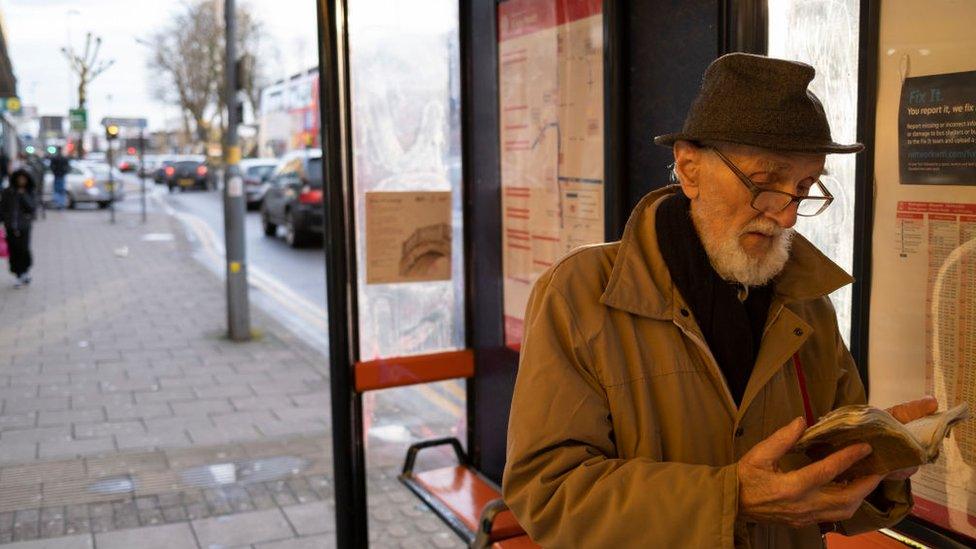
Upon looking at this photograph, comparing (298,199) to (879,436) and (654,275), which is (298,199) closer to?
(654,275)

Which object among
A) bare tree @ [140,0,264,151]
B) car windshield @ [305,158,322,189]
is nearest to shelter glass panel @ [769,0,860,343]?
car windshield @ [305,158,322,189]

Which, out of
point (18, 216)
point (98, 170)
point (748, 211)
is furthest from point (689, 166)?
point (98, 170)

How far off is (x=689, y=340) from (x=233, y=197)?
864 centimetres

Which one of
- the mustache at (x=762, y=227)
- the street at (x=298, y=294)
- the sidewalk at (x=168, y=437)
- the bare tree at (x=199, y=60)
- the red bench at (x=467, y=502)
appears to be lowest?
the sidewalk at (x=168, y=437)

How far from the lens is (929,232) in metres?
2.44

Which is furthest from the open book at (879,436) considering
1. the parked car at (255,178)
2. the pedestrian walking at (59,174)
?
the pedestrian walking at (59,174)

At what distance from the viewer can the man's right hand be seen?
5.22ft

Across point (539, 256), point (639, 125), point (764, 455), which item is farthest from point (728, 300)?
point (539, 256)

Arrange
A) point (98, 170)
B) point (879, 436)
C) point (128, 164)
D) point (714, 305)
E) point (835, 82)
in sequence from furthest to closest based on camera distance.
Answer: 1. point (128, 164)
2. point (98, 170)
3. point (835, 82)
4. point (714, 305)
5. point (879, 436)

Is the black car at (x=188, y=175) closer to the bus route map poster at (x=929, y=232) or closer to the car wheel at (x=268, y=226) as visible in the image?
the car wheel at (x=268, y=226)

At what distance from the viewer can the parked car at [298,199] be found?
59.9 feet

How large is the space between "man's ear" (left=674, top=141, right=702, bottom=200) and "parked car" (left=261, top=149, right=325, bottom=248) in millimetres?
16073

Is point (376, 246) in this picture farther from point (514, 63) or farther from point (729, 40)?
point (729, 40)

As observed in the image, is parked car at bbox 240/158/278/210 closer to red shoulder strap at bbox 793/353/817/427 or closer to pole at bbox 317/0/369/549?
pole at bbox 317/0/369/549
